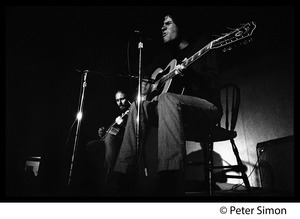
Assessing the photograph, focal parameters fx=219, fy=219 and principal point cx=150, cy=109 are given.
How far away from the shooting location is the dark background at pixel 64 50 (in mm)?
1998

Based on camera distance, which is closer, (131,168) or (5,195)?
(5,195)

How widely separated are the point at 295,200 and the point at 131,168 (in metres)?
0.78

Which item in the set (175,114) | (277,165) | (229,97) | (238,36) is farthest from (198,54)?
(277,165)

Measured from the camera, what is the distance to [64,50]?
8.23 ft

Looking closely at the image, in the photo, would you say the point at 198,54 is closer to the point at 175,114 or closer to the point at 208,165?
the point at 175,114

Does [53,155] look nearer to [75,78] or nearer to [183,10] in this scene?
[75,78]

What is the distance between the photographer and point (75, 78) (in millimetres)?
2684

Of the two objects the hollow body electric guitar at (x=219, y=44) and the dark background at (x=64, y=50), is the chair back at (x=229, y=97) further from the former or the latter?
the hollow body electric guitar at (x=219, y=44)

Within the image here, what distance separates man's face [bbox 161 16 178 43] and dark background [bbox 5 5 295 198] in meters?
0.14

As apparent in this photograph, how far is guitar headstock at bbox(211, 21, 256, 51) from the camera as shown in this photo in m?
1.49

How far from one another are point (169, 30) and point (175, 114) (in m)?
1.09

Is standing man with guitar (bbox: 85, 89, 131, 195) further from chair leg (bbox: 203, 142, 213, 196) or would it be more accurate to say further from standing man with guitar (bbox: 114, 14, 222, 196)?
chair leg (bbox: 203, 142, 213, 196)

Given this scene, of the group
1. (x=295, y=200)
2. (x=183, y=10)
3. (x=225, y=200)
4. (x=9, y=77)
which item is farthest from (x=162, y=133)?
(x=9, y=77)
